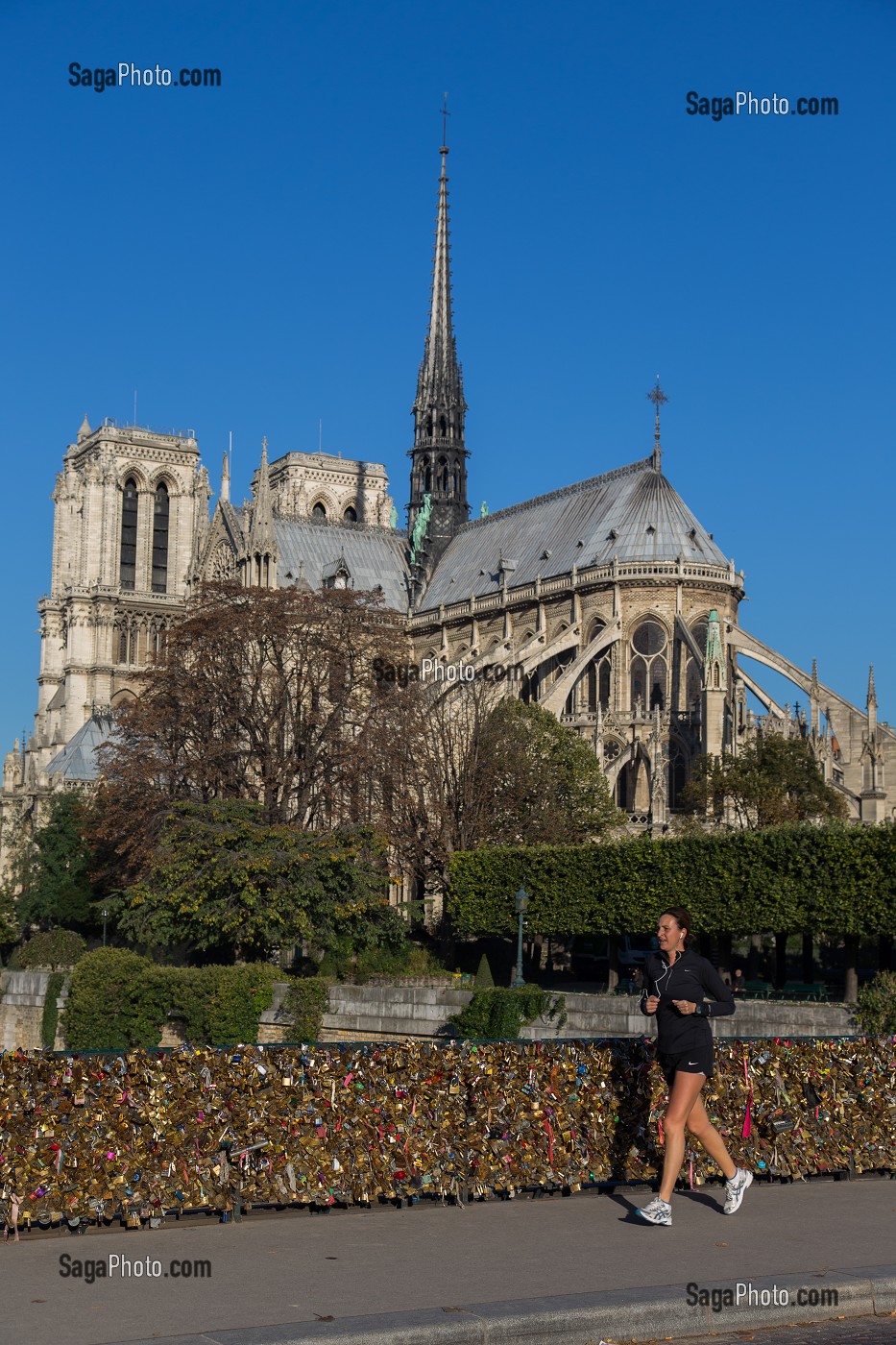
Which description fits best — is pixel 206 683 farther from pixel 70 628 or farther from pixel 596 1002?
pixel 70 628

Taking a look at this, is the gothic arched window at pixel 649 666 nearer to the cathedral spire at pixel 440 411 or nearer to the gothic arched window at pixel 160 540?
the cathedral spire at pixel 440 411

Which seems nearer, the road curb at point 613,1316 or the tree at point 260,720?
the road curb at point 613,1316

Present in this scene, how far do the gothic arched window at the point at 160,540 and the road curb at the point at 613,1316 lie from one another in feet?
291

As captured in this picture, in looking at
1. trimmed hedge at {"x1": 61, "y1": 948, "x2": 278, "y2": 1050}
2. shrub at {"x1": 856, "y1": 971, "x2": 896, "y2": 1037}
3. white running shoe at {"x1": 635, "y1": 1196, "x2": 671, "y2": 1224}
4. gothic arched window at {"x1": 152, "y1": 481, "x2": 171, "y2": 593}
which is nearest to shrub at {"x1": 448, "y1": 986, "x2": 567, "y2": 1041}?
trimmed hedge at {"x1": 61, "y1": 948, "x2": 278, "y2": 1050}

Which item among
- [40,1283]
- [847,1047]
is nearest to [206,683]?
[847,1047]

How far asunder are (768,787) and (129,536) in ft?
174

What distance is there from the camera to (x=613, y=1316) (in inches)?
333

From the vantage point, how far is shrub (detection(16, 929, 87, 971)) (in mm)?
50094

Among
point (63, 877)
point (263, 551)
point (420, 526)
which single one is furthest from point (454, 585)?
point (63, 877)

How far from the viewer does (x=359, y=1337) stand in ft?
26.0

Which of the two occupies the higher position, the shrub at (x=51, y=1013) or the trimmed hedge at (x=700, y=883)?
the trimmed hedge at (x=700, y=883)

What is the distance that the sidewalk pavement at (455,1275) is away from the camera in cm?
817

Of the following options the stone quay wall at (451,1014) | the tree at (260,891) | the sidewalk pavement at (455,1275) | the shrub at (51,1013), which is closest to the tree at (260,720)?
the tree at (260,891)

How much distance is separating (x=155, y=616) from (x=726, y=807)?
4680 centimetres
